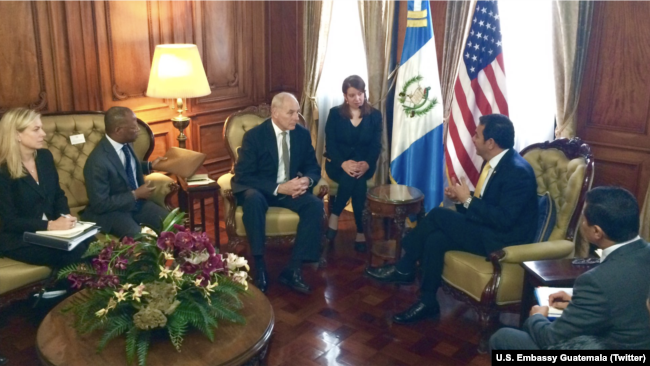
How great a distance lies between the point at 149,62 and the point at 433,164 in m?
2.38

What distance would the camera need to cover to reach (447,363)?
2.97 m

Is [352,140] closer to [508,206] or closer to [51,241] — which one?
[508,206]

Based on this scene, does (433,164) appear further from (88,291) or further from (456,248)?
(88,291)

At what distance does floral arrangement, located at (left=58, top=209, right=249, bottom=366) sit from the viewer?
7.38 feet

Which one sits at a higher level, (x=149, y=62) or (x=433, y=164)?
(x=149, y=62)

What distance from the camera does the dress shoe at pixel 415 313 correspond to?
3.35m

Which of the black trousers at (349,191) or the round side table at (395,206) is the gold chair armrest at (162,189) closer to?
the black trousers at (349,191)

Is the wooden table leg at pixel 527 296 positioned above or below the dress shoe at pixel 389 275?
above

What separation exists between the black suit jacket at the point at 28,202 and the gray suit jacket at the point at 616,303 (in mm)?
2600

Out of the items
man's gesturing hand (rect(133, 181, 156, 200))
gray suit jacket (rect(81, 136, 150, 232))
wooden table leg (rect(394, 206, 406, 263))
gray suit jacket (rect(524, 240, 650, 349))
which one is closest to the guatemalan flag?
wooden table leg (rect(394, 206, 406, 263))

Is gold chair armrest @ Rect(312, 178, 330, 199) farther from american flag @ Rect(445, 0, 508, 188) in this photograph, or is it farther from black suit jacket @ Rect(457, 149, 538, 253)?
black suit jacket @ Rect(457, 149, 538, 253)

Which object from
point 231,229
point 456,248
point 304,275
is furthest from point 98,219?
point 456,248

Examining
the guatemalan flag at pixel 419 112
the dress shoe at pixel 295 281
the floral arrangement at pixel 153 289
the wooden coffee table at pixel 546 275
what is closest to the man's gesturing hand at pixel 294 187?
the dress shoe at pixel 295 281

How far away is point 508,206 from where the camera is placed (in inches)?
122
